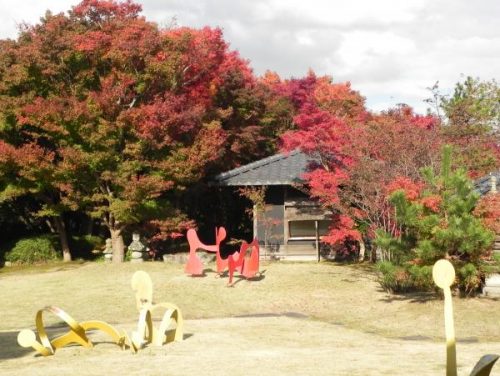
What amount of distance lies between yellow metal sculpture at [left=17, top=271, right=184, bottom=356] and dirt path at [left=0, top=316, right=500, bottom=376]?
143 millimetres

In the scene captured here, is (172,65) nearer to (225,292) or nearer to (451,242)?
(225,292)

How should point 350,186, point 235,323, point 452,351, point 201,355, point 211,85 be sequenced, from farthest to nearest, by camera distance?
1. point 211,85
2. point 350,186
3. point 235,323
4. point 201,355
5. point 452,351

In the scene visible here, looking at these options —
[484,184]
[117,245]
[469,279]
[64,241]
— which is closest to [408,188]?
[469,279]

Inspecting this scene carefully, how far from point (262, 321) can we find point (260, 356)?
3866 mm

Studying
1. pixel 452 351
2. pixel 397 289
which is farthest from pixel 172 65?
pixel 452 351

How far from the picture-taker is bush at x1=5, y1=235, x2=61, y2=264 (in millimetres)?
23688

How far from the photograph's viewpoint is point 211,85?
23609 millimetres

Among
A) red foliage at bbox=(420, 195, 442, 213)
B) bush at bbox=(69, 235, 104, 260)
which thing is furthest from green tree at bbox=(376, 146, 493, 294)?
bush at bbox=(69, 235, 104, 260)

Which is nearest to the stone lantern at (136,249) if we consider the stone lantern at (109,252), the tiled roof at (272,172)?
the stone lantern at (109,252)

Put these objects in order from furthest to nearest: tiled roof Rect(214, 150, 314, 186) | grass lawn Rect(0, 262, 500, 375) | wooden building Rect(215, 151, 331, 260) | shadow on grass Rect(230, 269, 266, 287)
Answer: wooden building Rect(215, 151, 331, 260) → tiled roof Rect(214, 150, 314, 186) → shadow on grass Rect(230, 269, 266, 287) → grass lawn Rect(0, 262, 500, 375)

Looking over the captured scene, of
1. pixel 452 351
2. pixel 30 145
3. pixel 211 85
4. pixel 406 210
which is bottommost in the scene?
pixel 452 351

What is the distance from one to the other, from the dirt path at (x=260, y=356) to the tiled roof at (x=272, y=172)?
11.2 meters

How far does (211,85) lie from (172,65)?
2677 millimetres

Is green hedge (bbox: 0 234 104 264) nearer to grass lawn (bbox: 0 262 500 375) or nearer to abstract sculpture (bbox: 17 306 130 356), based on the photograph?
grass lawn (bbox: 0 262 500 375)
